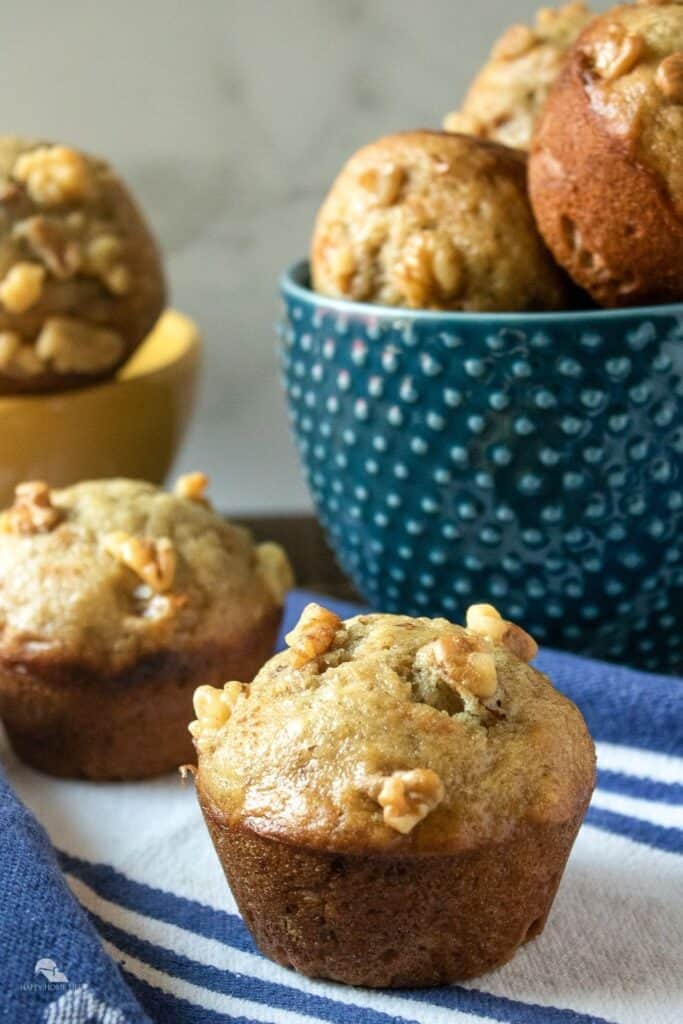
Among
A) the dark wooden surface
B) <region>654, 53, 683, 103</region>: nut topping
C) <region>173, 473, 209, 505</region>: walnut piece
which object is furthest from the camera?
the dark wooden surface

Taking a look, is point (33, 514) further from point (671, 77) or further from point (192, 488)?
point (671, 77)

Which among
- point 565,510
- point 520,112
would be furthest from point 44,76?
point 565,510

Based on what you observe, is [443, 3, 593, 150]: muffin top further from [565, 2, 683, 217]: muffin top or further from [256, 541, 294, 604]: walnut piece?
[256, 541, 294, 604]: walnut piece

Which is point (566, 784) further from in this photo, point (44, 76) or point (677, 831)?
point (44, 76)

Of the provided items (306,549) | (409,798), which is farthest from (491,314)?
(306,549)

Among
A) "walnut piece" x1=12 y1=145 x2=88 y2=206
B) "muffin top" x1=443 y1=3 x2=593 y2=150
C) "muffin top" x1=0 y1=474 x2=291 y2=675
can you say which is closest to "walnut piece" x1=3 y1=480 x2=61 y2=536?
"muffin top" x1=0 y1=474 x2=291 y2=675

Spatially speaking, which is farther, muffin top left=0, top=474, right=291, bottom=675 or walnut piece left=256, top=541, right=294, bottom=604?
walnut piece left=256, top=541, right=294, bottom=604

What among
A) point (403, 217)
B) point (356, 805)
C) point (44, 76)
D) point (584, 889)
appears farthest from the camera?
point (44, 76)
